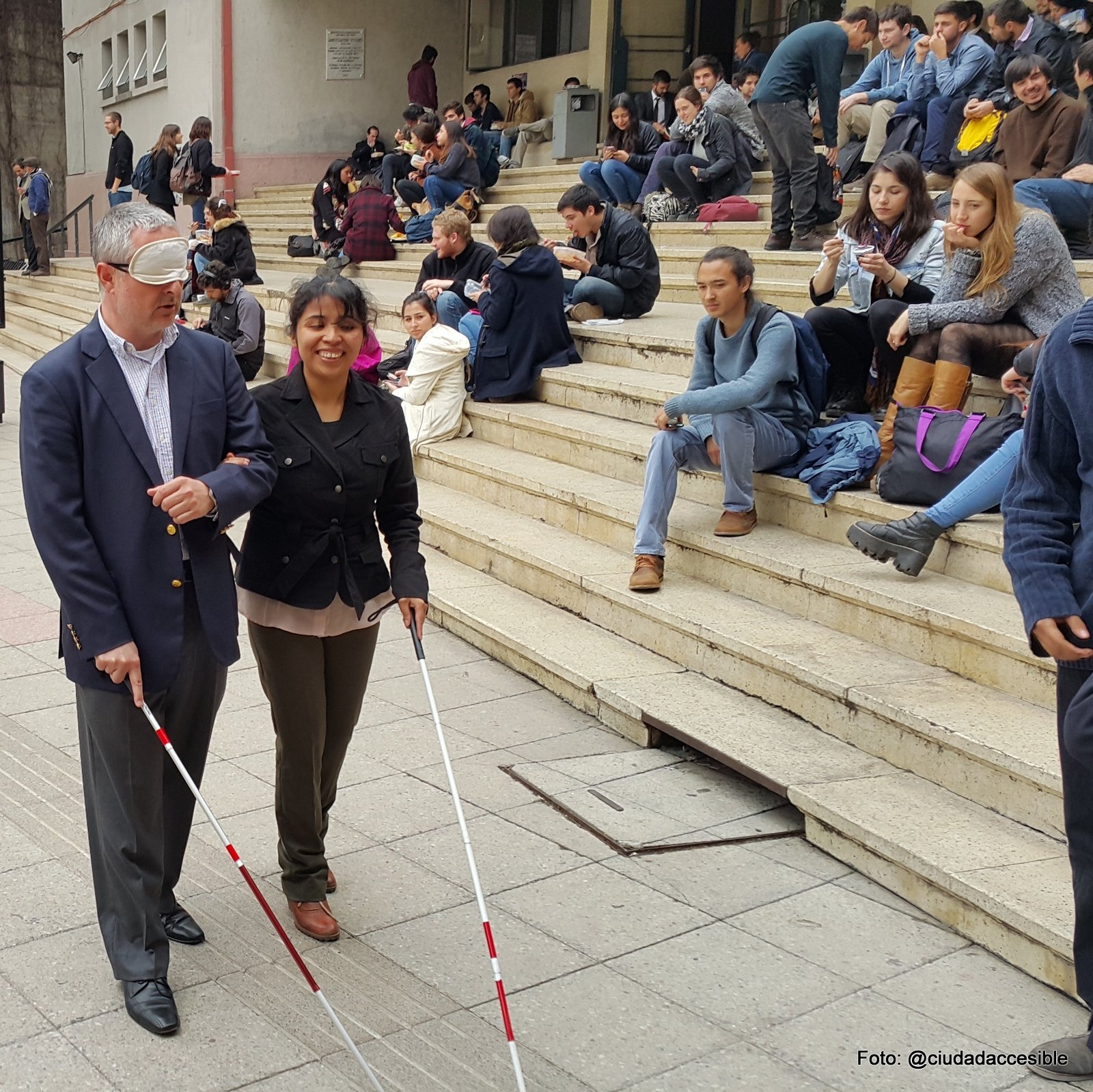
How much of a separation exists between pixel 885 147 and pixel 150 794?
27.4 feet

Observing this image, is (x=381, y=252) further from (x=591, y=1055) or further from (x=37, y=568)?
(x=591, y=1055)

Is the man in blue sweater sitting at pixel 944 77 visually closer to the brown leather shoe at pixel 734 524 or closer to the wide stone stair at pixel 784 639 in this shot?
the wide stone stair at pixel 784 639

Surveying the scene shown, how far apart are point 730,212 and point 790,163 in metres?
1.81

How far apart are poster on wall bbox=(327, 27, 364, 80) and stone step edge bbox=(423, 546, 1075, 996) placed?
1758 centimetres

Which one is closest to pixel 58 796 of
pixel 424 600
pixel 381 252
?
pixel 424 600

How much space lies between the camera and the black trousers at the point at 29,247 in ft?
68.1

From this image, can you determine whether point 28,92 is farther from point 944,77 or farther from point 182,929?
point 182,929

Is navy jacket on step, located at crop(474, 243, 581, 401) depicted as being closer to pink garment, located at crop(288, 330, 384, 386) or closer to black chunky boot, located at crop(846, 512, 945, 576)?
pink garment, located at crop(288, 330, 384, 386)

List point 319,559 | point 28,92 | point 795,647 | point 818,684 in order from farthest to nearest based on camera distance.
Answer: point 28,92 < point 795,647 < point 818,684 < point 319,559

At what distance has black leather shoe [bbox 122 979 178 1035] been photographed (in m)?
3.07

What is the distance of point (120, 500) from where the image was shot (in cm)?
303

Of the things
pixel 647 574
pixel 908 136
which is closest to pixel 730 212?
pixel 908 136

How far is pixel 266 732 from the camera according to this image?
16.5ft

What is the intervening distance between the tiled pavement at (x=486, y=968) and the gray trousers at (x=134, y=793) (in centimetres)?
18
